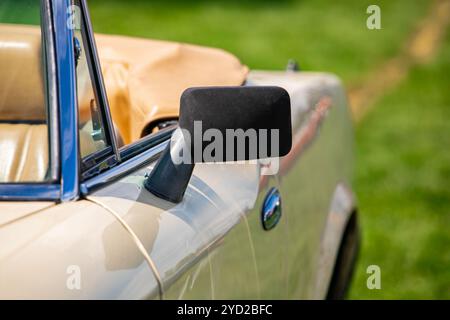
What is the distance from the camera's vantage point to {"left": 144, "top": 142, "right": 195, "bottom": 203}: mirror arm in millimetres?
1967

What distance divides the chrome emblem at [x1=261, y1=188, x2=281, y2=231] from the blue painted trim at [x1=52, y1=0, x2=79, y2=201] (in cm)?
68

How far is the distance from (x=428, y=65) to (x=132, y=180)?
9030 mm

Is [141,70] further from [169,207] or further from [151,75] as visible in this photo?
[169,207]

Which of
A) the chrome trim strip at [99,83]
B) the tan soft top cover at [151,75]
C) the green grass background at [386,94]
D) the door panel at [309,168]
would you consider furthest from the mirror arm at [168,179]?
the green grass background at [386,94]

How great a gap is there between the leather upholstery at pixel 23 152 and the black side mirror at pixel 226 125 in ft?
0.94

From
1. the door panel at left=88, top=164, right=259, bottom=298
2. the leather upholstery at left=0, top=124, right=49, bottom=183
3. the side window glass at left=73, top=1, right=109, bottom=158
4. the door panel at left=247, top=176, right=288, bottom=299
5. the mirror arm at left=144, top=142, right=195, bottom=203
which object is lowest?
the door panel at left=247, top=176, right=288, bottom=299

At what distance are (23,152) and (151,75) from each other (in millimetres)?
1037

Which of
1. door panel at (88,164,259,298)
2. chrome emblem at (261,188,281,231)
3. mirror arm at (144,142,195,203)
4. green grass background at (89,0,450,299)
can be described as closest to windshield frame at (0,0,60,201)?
door panel at (88,164,259,298)

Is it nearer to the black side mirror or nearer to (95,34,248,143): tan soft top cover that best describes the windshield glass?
the black side mirror

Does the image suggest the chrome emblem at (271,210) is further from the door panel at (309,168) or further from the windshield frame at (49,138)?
the windshield frame at (49,138)

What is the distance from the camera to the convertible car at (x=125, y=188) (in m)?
1.72

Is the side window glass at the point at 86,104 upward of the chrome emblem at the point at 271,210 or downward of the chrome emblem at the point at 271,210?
upward

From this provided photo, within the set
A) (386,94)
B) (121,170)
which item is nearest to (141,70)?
(121,170)
